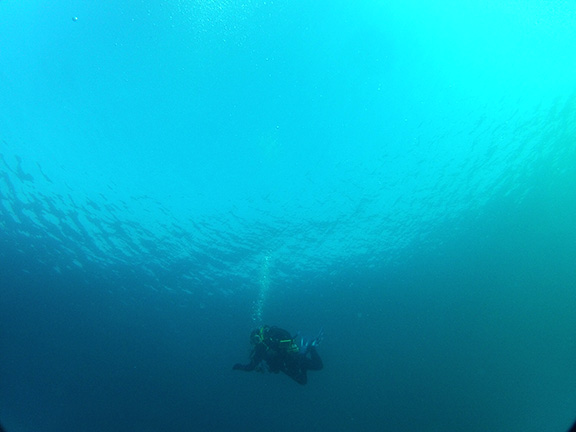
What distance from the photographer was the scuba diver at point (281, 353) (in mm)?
8109

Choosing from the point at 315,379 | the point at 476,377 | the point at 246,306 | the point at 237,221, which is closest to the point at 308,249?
the point at 237,221

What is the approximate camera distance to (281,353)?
8.19 metres

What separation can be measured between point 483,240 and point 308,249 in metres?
15.4

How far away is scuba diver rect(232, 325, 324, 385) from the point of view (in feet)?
26.6

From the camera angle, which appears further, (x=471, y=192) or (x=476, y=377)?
(x=476, y=377)

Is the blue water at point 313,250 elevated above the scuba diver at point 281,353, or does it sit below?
above

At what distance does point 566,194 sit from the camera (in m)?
24.8

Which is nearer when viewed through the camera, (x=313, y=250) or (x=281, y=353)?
(x=281, y=353)

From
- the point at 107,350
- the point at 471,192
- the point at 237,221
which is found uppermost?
the point at 471,192

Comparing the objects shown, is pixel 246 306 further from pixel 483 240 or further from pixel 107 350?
pixel 483 240

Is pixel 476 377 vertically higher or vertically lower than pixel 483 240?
lower

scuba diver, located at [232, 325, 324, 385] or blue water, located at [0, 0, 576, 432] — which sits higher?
blue water, located at [0, 0, 576, 432]

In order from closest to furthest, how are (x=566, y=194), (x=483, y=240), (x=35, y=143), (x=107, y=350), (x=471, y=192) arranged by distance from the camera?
(x=35, y=143) < (x=471, y=192) < (x=566, y=194) < (x=483, y=240) < (x=107, y=350)

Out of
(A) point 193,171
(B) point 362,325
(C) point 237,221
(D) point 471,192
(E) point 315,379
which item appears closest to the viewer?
(A) point 193,171
